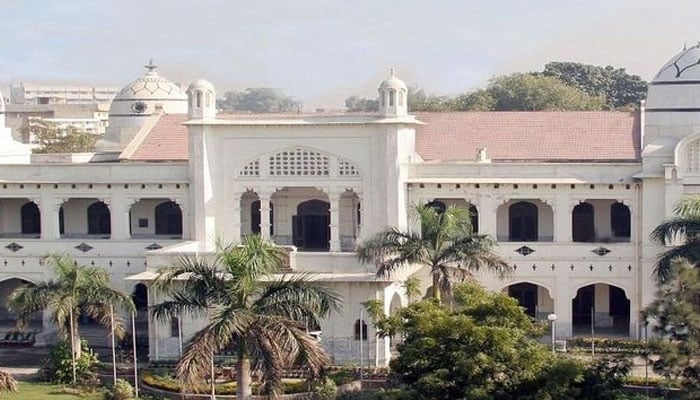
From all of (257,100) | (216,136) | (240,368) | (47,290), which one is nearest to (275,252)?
(240,368)

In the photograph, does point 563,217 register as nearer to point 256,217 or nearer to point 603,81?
point 256,217

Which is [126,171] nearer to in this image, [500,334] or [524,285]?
[524,285]

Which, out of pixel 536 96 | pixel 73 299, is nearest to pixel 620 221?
pixel 73 299

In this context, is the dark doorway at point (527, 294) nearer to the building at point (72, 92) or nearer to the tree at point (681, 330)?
the tree at point (681, 330)

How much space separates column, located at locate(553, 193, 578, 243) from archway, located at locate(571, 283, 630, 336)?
1.96 metres

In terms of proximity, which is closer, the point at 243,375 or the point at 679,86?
the point at 243,375

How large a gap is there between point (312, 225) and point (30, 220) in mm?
8806

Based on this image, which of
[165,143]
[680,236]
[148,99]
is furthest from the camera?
[148,99]

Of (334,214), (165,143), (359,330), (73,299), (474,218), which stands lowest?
(359,330)

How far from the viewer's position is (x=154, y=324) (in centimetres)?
3753

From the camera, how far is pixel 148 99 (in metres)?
51.9

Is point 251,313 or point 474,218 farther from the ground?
point 474,218

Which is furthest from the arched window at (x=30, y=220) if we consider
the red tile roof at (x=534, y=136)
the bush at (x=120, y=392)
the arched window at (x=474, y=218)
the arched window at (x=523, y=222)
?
the arched window at (x=523, y=222)

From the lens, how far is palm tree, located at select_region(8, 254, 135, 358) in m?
34.9
